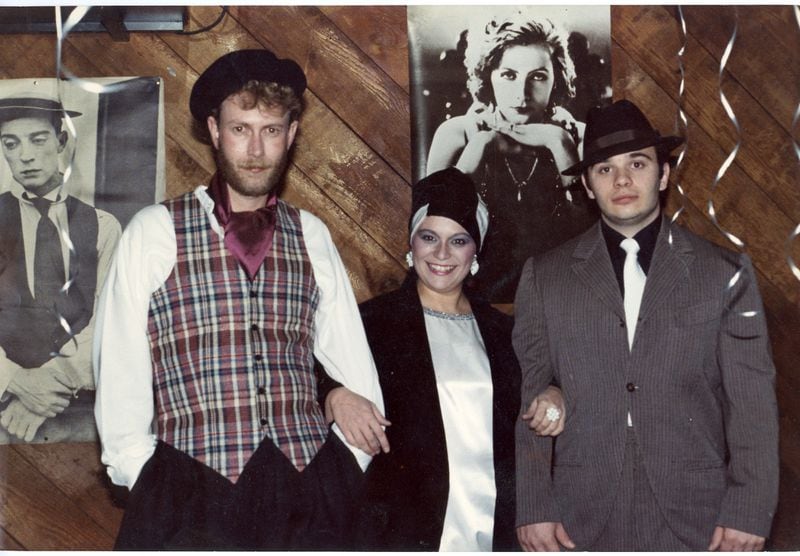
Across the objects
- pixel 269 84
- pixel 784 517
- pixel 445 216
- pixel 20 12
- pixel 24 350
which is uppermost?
pixel 20 12

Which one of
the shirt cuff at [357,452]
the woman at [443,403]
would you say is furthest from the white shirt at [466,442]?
the shirt cuff at [357,452]

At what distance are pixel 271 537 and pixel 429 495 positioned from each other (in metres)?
0.42

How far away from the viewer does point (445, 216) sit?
245 centimetres

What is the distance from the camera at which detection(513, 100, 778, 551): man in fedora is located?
220 centimetres

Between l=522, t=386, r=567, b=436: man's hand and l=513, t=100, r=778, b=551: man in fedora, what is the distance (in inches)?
1.0

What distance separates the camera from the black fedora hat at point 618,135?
2336mm

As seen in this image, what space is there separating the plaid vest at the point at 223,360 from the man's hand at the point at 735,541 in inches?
41.0

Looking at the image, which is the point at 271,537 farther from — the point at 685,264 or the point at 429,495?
the point at 685,264

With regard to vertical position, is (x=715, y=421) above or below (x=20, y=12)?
below

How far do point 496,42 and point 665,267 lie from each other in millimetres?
906

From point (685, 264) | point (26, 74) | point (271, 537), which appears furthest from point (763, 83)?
point (26, 74)

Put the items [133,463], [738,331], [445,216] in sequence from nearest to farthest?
1. [133,463]
2. [738,331]
3. [445,216]

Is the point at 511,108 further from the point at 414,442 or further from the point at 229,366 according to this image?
Result: the point at 229,366

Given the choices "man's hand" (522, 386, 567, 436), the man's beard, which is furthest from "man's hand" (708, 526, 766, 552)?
the man's beard
